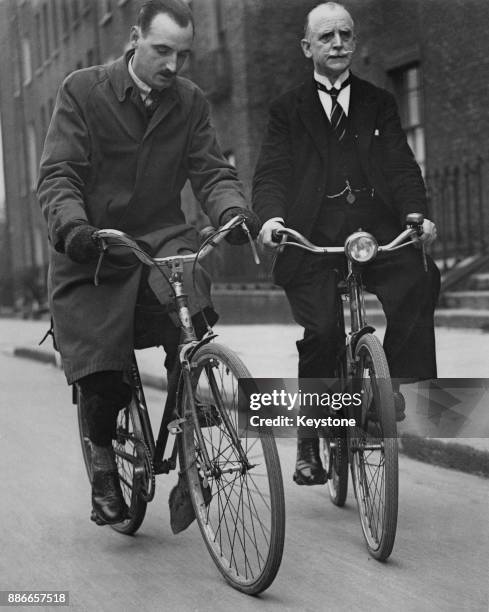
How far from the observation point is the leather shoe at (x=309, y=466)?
4074 millimetres

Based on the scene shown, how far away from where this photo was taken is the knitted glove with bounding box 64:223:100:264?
130 inches

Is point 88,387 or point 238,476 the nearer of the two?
point 238,476

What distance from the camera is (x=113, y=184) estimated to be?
3643mm

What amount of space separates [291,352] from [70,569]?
4.66m

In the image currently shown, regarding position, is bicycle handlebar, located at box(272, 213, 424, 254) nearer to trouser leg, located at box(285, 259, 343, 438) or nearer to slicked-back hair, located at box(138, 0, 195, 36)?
trouser leg, located at box(285, 259, 343, 438)

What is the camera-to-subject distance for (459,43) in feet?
13.6

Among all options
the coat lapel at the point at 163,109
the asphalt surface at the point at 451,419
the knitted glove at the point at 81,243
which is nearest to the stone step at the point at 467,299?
the asphalt surface at the point at 451,419

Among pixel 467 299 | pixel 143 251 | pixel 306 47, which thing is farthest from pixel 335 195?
pixel 467 299

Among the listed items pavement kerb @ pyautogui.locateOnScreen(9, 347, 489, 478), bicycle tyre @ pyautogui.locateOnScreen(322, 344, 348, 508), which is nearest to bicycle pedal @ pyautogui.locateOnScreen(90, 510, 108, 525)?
bicycle tyre @ pyautogui.locateOnScreen(322, 344, 348, 508)

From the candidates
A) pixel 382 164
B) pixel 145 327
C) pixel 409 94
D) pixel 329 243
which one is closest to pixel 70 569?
pixel 145 327

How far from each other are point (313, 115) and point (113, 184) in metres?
0.88

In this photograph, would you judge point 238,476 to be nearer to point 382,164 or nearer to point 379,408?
point 379,408

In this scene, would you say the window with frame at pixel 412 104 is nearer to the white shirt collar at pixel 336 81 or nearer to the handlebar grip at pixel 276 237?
the white shirt collar at pixel 336 81

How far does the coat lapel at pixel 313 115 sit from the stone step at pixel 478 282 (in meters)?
5.76
